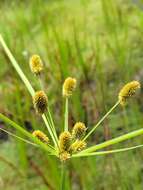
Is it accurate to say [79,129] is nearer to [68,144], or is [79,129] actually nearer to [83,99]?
[68,144]

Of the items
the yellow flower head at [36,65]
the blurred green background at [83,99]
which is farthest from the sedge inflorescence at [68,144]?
the blurred green background at [83,99]

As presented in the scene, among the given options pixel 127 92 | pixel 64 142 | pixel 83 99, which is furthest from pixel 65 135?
pixel 83 99

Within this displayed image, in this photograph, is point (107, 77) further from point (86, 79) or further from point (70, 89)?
point (70, 89)

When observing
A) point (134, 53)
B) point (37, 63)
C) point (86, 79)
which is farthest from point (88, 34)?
point (37, 63)

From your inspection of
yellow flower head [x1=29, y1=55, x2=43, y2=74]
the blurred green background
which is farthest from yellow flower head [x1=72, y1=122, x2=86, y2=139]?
the blurred green background

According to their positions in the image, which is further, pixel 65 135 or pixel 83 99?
pixel 83 99

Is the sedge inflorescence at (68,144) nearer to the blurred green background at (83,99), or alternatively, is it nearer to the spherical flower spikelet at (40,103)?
the spherical flower spikelet at (40,103)

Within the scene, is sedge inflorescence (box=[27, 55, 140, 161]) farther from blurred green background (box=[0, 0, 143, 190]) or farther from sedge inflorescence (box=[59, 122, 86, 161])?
blurred green background (box=[0, 0, 143, 190])

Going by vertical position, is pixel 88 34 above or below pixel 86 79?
above
